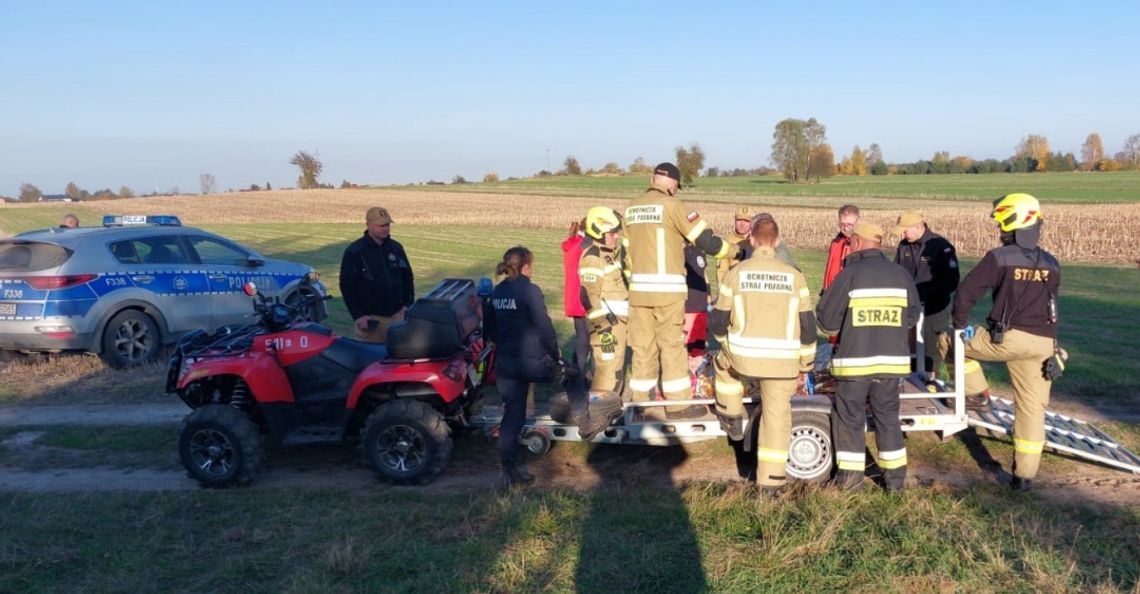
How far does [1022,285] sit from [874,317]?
46.3 inches

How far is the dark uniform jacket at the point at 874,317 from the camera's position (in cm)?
538

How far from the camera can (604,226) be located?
6996 mm

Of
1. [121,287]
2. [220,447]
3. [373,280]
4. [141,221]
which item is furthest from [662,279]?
[141,221]

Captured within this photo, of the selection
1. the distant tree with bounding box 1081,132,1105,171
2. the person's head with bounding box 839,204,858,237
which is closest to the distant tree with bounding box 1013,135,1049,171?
the distant tree with bounding box 1081,132,1105,171

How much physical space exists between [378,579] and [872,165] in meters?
104

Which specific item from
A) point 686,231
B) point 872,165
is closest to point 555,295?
point 686,231

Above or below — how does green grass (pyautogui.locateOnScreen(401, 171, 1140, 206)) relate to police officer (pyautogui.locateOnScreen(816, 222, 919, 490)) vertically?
above

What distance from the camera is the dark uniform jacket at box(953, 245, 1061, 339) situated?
5.65m

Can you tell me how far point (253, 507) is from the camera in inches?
228

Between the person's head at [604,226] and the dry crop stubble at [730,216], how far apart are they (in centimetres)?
1844

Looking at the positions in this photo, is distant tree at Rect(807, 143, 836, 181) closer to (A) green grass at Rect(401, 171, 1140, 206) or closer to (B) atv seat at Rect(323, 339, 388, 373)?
(A) green grass at Rect(401, 171, 1140, 206)

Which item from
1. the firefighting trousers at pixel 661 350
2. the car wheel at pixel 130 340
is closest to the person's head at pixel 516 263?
the firefighting trousers at pixel 661 350

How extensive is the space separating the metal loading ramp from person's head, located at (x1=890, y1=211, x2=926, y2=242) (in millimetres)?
1619

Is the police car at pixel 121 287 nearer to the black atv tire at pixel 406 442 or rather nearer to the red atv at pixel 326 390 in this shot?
the red atv at pixel 326 390
